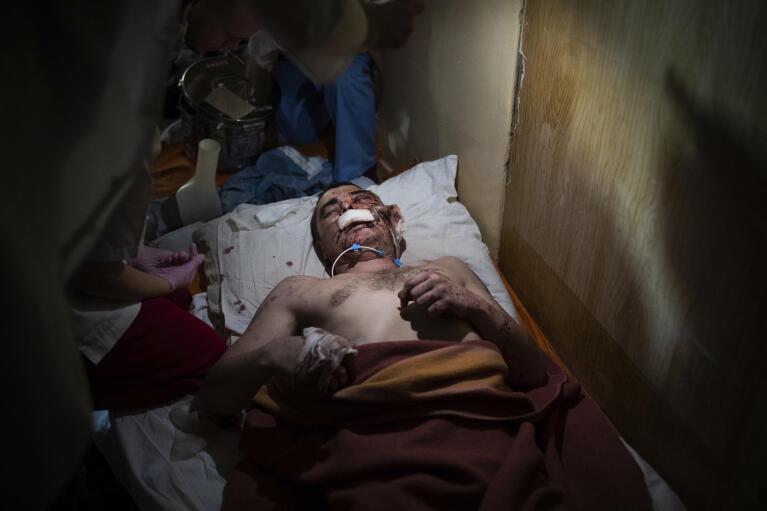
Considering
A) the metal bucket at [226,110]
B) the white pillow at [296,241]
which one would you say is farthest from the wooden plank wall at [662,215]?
the metal bucket at [226,110]

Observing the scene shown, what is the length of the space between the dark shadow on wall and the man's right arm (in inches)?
35.7

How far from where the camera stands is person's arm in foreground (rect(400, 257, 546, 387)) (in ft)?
6.00

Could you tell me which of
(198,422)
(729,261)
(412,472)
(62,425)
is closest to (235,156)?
(198,422)

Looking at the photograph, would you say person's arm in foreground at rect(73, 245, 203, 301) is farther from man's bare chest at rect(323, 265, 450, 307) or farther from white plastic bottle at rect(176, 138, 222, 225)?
man's bare chest at rect(323, 265, 450, 307)

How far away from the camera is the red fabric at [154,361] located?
74.8 inches

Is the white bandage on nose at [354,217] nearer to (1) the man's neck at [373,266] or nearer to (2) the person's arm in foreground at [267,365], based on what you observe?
(1) the man's neck at [373,266]

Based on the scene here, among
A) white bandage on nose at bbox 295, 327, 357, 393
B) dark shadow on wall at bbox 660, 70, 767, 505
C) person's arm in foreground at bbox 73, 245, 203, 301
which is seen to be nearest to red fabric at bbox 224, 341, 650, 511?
white bandage on nose at bbox 295, 327, 357, 393

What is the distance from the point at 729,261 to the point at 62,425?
1.31m

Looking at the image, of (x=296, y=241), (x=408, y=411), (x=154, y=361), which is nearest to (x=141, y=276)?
(x=154, y=361)

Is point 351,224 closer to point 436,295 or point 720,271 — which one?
point 436,295

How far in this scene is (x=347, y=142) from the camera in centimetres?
320

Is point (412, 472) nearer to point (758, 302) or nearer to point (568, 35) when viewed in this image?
point (758, 302)

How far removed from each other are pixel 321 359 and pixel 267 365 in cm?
20

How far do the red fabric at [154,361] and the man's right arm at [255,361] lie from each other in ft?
0.49
